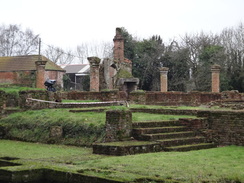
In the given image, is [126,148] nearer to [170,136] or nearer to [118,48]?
[170,136]

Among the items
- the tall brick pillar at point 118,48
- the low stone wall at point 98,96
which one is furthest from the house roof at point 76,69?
the low stone wall at point 98,96

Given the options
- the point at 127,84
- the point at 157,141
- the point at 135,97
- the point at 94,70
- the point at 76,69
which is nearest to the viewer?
the point at 157,141

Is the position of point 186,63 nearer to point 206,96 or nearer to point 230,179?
point 206,96

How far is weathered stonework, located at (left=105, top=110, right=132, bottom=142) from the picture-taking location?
36.9 feet

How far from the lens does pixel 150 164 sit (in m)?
8.17

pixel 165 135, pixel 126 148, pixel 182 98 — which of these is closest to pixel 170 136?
pixel 165 135

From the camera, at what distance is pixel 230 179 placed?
261 inches

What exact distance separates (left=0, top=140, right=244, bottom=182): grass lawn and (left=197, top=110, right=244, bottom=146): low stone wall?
23.7 inches

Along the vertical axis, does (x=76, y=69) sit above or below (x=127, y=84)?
above

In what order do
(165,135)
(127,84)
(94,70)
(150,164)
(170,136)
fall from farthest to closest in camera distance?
(127,84), (94,70), (170,136), (165,135), (150,164)

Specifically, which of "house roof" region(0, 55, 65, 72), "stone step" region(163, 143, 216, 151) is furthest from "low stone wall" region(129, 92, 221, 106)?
"house roof" region(0, 55, 65, 72)

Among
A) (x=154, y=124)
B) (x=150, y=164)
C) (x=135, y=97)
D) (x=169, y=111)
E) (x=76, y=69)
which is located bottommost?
(x=150, y=164)

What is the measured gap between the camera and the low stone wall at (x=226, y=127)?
11.9m

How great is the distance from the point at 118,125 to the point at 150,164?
3185 mm
